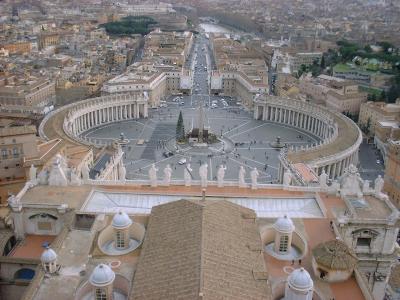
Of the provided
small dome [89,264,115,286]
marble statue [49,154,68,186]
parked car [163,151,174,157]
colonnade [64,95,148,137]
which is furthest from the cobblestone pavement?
small dome [89,264,115,286]

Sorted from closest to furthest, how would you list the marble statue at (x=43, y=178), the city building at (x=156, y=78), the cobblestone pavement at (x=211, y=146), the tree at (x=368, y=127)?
1. the marble statue at (x=43, y=178)
2. the cobblestone pavement at (x=211, y=146)
3. the tree at (x=368, y=127)
4. the city building at (x=156, y=78)

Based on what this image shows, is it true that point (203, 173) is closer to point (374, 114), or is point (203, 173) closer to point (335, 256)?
point (335, 256)

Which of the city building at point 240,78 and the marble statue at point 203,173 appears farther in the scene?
the city building at point 240,78

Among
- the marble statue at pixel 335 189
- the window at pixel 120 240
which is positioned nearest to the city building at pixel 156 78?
the marble statue at pixel 335 189

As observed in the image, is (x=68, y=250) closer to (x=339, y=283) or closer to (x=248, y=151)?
(x=339, y=283)

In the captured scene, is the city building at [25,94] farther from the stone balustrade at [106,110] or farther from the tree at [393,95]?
the tree at [393,95]

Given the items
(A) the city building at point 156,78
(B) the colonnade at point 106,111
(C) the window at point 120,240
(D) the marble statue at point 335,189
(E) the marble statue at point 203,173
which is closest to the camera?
(C) the window at point 120,240

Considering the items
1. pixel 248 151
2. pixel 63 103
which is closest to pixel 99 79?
pixel 63 103
